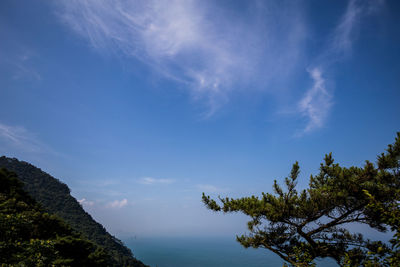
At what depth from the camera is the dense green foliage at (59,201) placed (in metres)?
52.4

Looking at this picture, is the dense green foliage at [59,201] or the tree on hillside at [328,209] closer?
the tree on hillside at [328,209]

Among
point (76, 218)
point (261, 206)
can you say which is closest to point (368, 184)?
point (261, 206)

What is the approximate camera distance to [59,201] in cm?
6288

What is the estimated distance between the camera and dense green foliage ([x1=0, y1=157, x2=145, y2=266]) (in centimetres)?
5238

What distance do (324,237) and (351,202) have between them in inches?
68.8

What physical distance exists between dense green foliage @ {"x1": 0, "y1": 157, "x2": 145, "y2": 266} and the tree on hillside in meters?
53.9

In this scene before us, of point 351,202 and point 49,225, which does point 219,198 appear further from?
point 49,225

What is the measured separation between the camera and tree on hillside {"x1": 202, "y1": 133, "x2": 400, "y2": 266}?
6.73 meters

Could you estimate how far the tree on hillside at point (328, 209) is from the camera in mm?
6730

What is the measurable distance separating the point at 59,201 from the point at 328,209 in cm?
7745

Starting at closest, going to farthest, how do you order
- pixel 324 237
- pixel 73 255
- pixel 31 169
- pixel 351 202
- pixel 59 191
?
pixel 351 202 < pixel 324 237 < pixel 73 255 < pixel 59 191 < pixel 31 169

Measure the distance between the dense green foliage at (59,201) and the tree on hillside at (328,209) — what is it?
53.9m

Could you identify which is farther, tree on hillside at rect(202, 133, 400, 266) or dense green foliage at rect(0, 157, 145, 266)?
dense green foliage at rect(0, 157, 145, 266)

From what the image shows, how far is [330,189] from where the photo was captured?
6.95 metres
